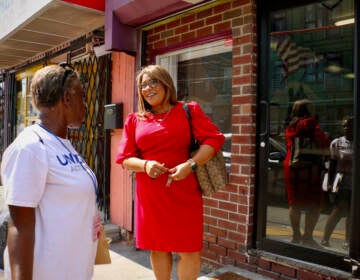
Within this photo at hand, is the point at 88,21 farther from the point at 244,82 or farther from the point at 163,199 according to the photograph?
the point at 163,199

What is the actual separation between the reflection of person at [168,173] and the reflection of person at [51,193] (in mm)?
951

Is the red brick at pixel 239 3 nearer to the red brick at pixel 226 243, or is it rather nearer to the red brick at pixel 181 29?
the red brick at pixel 181 29

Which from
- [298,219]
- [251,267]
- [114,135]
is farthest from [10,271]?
[114,135]

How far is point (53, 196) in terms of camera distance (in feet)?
4.78

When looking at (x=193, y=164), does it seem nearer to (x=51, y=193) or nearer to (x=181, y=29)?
(x=51, y=193)

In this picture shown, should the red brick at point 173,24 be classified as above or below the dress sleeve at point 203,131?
above

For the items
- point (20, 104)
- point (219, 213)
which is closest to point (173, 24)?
point (219, 213)

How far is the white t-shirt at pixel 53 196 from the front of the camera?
53.7 inches

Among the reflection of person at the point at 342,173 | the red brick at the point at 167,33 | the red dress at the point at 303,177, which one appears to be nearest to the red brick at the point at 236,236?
the red dress at the point at 303,177

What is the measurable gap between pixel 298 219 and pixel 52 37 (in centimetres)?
483

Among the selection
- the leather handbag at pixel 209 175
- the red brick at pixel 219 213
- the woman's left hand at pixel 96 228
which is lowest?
the red brick at pixel 219 213

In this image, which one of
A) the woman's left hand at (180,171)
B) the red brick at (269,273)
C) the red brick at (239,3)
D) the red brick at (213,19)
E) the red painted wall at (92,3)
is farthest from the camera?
the red painted wall at (92,3)

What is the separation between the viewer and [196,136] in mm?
2641

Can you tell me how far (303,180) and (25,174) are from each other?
9.26ft
